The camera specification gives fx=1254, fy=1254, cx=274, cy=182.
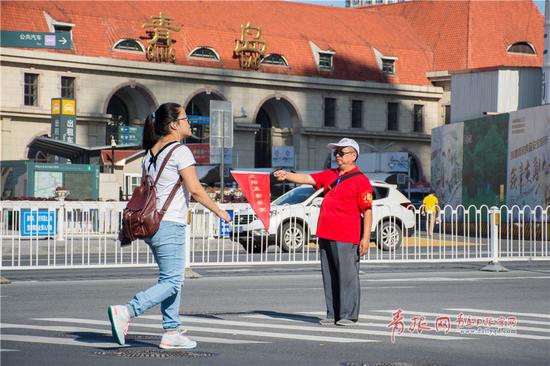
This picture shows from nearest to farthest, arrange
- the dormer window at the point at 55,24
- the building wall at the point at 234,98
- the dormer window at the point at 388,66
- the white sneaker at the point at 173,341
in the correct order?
the white sneaker at the point at 173,341, the dormer window at the point at 55,24, the building wall at the point at 234,98, the dormer window at the point at 388,66

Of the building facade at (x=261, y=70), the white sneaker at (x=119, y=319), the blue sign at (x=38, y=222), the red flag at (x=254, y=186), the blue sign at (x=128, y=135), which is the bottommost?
the white sneaker at (x=119, y=319)

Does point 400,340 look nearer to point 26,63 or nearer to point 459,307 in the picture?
point 459,307

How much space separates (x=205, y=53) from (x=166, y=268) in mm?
71166

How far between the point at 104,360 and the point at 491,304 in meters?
6.41

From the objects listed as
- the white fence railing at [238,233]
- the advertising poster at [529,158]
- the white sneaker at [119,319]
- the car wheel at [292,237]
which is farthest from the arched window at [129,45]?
the white sneaker at [119,319]

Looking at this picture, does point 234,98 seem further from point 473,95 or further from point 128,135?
point 473,95

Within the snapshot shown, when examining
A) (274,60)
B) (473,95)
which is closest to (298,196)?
(473,95)

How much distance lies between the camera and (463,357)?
9555mm

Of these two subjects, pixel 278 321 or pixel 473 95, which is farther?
pixel 473 95

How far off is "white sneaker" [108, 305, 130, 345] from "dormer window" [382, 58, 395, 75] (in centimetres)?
7962

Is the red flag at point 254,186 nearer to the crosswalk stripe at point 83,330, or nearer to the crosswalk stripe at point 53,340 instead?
the crosswalk stripe at point 83,330

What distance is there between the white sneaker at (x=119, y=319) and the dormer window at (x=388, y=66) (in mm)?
79619

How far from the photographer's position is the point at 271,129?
86.0 m

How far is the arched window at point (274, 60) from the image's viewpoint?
270ft
